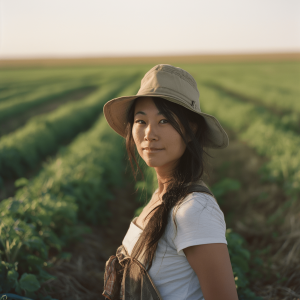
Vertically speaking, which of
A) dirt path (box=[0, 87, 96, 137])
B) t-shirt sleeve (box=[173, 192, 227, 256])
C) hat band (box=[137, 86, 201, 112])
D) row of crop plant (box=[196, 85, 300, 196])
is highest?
hat band (box=[137, 86, 201, 112])

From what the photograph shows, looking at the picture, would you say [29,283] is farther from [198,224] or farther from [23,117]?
[23,117]

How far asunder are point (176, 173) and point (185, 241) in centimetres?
45

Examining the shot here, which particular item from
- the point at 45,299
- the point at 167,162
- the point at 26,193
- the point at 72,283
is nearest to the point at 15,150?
the point at 26,193

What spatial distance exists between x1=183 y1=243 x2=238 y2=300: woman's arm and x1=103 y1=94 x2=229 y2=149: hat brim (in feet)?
2.01

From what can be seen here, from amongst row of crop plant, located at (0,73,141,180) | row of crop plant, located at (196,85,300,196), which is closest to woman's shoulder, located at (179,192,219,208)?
row of crop plant, located at (196,85,300,196)

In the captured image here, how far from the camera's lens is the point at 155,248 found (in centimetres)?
131

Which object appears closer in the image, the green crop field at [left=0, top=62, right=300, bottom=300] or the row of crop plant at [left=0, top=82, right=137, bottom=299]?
the row of crop plant at [left=0, top=82, right=137, bottom=299]

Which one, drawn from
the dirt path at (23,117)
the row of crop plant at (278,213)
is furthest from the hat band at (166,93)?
the dirt path at (23,117)

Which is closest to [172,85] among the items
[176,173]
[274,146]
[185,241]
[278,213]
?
[176,173]

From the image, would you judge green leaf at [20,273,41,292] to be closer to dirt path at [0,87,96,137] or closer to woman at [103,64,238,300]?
woman at [103,64,238,300]

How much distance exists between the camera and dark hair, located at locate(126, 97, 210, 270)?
1309 millimetres

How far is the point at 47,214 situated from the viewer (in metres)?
2.78

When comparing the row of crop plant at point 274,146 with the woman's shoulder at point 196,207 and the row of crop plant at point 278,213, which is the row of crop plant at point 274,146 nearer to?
the row of crop plant at point 278,213

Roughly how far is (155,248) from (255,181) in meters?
4.72
